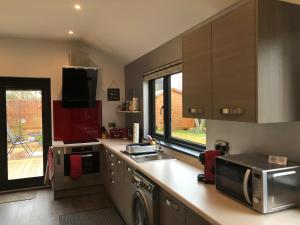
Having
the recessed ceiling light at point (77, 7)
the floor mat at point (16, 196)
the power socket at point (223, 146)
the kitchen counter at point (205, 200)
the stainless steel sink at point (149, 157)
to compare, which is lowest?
the floor mat at point (16, 196)

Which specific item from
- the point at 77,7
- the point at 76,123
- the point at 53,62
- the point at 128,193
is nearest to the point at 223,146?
the point at 128,193

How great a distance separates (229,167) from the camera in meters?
1.54

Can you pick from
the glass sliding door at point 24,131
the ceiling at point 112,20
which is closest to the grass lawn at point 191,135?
the ceiling at point 112,20

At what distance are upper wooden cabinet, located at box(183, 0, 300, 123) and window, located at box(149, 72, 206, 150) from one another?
1218 millimetres

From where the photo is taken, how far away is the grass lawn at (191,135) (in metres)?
2.68

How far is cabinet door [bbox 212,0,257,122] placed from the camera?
4.41 ft

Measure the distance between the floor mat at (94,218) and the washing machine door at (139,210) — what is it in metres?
0.65

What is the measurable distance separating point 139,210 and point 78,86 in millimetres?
2570

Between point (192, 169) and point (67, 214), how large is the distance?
200cm

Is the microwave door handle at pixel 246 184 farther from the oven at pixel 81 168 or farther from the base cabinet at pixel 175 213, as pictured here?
the oven at pixel 81 168

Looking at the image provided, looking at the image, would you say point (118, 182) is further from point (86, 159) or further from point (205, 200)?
point (205, 200)

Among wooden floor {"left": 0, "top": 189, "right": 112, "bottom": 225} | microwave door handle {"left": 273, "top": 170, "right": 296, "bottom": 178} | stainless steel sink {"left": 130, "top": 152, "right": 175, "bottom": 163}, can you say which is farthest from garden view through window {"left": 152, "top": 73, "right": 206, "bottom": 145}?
wooden floor {"left": 0, "top": 189, "right": 112, "bottom": 225}

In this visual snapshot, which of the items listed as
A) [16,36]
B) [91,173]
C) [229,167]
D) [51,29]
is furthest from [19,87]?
[229,167]

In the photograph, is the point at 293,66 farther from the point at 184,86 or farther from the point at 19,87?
the point at 19,87
